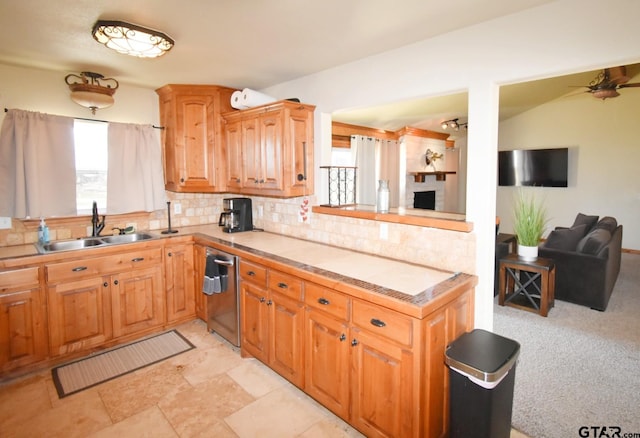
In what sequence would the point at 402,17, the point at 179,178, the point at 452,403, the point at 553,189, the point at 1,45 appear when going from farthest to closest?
the point at 553,189
the point at 179,178
the point at 1,45
the point at 402,17
the point at 452,403

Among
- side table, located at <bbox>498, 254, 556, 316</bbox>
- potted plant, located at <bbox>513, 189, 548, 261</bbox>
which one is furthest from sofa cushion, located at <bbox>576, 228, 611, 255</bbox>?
potted plant, located at <bbox>513, 189, 548, 261</bbox>

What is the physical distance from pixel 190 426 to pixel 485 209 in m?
2.24

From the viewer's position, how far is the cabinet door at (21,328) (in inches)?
99.4

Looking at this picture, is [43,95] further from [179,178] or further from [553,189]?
[553,189]

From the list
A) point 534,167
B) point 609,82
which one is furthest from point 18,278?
point 534,167

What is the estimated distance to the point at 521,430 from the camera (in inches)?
80.3

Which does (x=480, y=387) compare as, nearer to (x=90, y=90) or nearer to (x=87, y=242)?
(x=87, y=242)

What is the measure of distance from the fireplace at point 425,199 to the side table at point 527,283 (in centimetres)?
255

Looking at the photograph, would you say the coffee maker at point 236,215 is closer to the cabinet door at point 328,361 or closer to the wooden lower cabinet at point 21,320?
the wooden lower cabinet at point 21,320

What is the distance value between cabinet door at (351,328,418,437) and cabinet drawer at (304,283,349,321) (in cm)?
13

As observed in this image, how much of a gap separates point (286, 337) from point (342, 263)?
2.13 ft

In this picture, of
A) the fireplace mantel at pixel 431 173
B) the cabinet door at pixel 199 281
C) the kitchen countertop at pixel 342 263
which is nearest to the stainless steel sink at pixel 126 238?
the kitchen countertop at pixel 342 263

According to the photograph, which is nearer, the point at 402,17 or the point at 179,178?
the point at 402,17

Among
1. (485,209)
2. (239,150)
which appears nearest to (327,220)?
(239,150)
